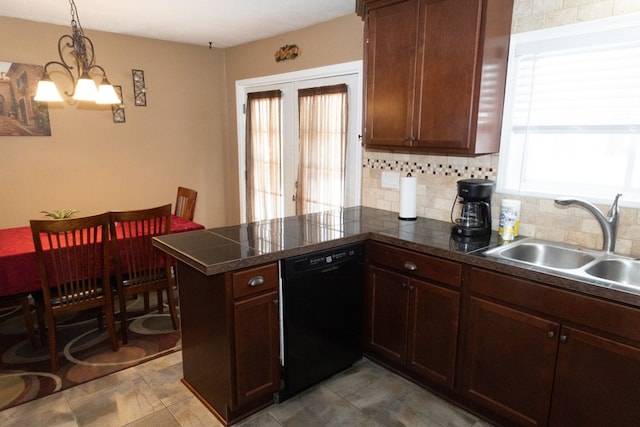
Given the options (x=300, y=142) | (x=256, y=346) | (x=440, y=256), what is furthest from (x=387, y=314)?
(x=300, y=142)

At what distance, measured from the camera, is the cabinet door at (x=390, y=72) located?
96.9 inches

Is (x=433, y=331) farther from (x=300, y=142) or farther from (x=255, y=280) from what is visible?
(x=300, y=142)

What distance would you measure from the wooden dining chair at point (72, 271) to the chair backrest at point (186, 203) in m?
0.97

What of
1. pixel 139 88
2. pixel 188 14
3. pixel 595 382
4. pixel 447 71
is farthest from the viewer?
pixel 139 88

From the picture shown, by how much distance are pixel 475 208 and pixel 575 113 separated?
0.73 meters

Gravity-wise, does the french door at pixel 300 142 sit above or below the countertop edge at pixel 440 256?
above

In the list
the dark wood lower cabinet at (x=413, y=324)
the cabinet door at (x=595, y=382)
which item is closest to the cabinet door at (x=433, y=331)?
the dark wood lower cabinet at (x=413, y=324)

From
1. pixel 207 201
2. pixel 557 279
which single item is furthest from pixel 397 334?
pixel 207 201

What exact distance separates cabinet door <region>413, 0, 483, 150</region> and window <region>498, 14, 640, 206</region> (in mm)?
329

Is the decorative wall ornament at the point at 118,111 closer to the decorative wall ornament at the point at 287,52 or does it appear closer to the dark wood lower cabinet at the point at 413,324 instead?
the decorative wall ornament at the point at 287,52

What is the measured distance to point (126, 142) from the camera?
4.05 meters

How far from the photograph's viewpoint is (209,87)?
15.0 feet

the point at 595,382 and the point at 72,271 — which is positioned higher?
the point at 72,271

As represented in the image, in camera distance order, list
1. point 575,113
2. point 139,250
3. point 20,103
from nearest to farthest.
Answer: point 575,113 → point 139,250 → point 20,103
